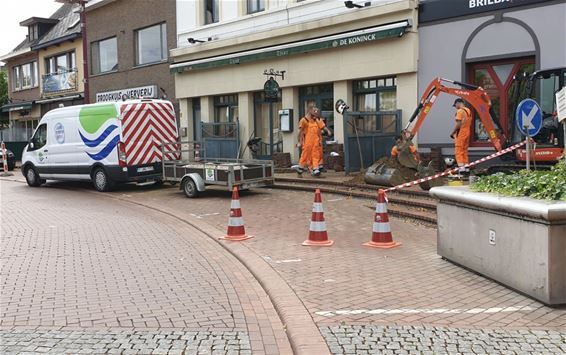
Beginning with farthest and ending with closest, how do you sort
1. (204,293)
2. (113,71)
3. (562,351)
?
(113,71) → (204,293) → (562,351)

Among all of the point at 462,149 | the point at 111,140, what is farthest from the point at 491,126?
the point at 111,140

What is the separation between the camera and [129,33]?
87.4ft

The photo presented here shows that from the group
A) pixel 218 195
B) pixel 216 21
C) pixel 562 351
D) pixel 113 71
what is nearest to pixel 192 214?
pixel 218 195

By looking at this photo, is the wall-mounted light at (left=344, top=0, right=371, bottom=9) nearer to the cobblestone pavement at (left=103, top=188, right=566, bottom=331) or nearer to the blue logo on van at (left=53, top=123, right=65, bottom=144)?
the cobblestone pavement at (left=103, top=188, right=566, bottom=331)

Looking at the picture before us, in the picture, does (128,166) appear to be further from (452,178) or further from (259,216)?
(452,178)

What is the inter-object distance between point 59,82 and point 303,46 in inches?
814

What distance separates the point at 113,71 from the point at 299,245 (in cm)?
2278

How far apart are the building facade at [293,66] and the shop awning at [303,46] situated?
1.2 inches

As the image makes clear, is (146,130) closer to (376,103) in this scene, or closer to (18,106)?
(376,103)

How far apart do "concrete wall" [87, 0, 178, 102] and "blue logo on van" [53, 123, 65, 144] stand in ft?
26.4

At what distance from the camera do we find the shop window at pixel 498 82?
13.6m

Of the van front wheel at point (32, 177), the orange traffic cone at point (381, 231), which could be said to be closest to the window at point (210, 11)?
the van front wheel at point (32, 177)

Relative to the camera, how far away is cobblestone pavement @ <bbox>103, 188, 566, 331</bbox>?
4.87 metres

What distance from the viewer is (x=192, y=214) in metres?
11.4
